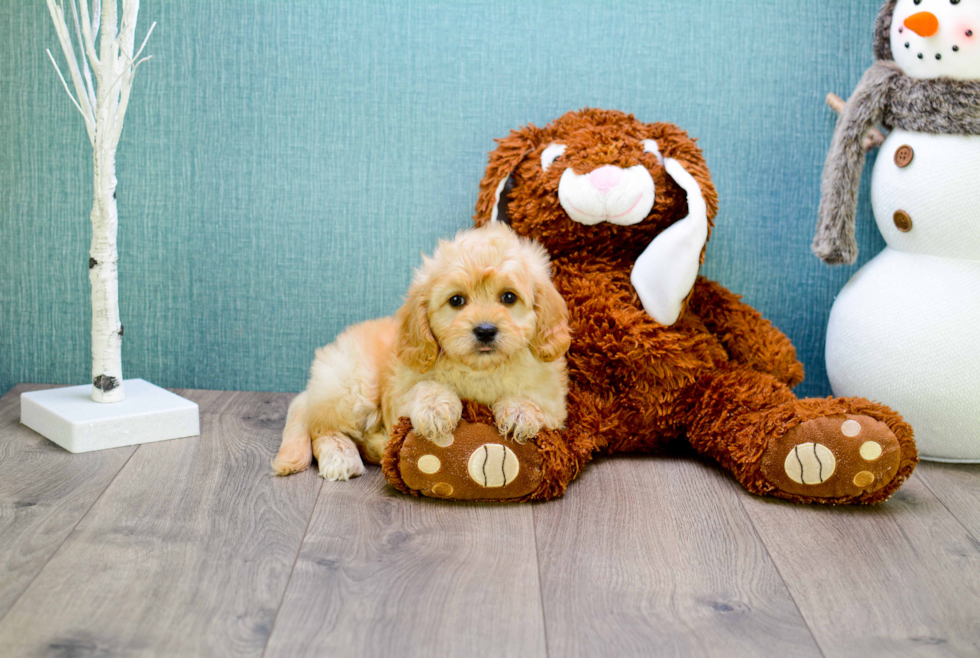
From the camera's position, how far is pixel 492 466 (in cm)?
161

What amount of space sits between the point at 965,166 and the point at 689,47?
705mm

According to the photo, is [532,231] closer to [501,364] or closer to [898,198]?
[501,364]

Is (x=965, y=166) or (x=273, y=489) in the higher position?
(x=965, y=166)

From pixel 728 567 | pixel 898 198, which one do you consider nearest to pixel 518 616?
pixel 728 567

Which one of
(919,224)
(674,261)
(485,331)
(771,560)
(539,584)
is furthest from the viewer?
(919,224)

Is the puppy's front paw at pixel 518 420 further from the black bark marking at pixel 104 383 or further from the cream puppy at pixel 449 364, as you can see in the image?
the black bark marking at pixel 104 383

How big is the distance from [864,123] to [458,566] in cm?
137

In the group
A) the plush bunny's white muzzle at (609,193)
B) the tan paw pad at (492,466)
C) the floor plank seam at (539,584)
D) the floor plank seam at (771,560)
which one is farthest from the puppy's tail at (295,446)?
the floor plank seam at (771,560)

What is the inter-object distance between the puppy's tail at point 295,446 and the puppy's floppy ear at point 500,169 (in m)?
0.59

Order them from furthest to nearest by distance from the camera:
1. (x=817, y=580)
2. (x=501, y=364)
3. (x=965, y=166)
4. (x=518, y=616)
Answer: (x=965, y=166) < (x=501, y=364) < (x=817, y=580) < (x=518, y=616)

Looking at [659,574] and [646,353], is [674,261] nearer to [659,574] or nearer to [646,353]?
[646,353]

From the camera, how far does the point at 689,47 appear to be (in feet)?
7.02

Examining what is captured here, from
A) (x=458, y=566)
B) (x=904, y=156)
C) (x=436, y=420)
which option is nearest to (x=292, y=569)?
(x=458, y=566)

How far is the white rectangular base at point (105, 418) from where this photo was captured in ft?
6.07
